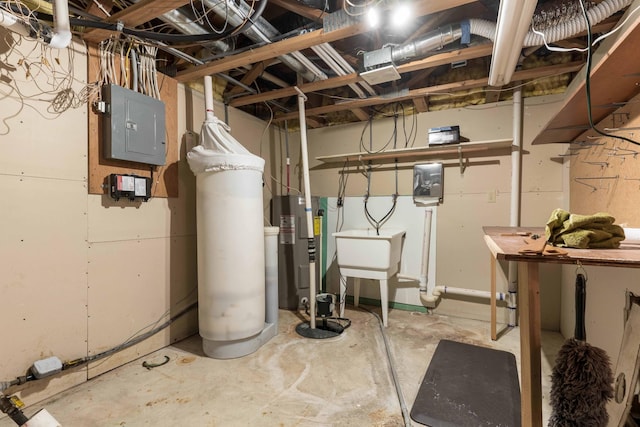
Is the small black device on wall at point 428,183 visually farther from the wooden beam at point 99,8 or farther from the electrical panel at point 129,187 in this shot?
the wooden beam at point 99,8

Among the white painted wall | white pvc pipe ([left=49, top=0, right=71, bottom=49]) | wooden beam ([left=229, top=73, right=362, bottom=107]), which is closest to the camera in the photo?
white pvc pipe ([left=49, top=0, right=71, bottom=49])

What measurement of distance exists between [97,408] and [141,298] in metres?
0.72

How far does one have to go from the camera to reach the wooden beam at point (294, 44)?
1458mm

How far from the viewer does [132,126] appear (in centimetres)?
197

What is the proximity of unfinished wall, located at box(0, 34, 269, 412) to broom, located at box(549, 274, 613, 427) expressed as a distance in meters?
2.41

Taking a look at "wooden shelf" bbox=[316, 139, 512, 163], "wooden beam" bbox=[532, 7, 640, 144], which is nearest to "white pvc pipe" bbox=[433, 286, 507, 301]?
"wooden shelf" bbox=[316, 139, 512, 163]

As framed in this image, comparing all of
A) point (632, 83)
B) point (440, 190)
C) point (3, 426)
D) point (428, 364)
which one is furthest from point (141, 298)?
point (632, 83)

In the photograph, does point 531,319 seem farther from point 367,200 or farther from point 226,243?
point 367,200

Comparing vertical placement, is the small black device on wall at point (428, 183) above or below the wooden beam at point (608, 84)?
below

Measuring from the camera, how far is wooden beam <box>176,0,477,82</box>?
146 centimetres

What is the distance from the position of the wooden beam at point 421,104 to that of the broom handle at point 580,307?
2.19 m

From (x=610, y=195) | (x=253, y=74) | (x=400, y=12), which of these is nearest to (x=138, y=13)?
(x=253, y=74)

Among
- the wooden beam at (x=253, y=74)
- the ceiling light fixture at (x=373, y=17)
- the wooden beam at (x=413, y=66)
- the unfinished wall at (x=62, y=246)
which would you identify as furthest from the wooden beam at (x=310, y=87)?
the unfinished wall at (x=62, y=246)

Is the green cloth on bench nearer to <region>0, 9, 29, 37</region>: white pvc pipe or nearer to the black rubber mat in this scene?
the black rubber mat
